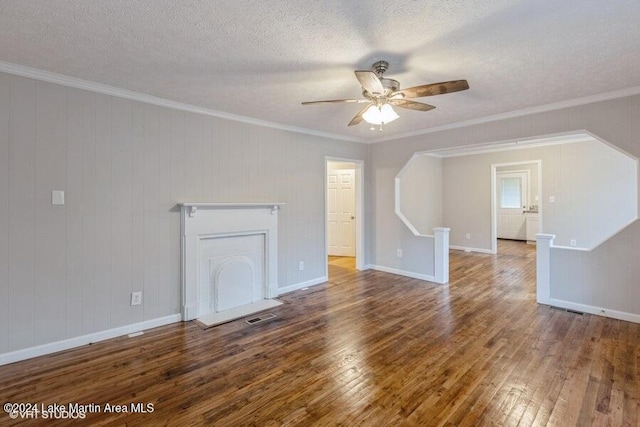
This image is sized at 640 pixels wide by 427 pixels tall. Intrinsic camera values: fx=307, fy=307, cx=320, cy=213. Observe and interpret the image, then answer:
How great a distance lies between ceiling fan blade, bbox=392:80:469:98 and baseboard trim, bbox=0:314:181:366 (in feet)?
10.7

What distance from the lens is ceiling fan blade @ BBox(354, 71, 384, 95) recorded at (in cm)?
204

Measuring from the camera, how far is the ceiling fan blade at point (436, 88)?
86.3 inches

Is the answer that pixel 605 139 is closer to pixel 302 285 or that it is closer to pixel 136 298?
pixel 302 285

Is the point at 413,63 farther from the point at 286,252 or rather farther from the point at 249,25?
the point at 286,252

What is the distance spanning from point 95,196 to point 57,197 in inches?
10.8

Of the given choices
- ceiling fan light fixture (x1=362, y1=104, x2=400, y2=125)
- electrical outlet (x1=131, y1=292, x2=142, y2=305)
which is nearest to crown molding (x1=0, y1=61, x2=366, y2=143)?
ceiling fan light fixture (x1=362, y1=104, x2=400, y2=125)

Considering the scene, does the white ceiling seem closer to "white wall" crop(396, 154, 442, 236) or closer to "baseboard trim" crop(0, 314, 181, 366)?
"baseboard trim" crop(0, 314, 181, 366)

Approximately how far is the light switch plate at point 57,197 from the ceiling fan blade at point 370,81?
2746 millimetres

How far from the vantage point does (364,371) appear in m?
2.38

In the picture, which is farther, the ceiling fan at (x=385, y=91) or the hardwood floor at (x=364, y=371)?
the ceiling fan at (x=385, y=91)

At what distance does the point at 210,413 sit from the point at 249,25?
245cm

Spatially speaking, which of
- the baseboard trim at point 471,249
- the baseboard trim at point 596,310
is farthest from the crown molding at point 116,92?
the baseboard trim at point 471,249

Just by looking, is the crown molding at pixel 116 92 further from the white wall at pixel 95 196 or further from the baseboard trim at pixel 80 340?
the baseboard trim at pixel 80 340

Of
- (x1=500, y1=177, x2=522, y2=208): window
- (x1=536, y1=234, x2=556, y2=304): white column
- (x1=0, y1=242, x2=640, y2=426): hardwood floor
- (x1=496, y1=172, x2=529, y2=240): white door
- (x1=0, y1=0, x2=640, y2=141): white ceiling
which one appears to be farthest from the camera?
(x1=500, y1=177, x2=522, y2=208): window
